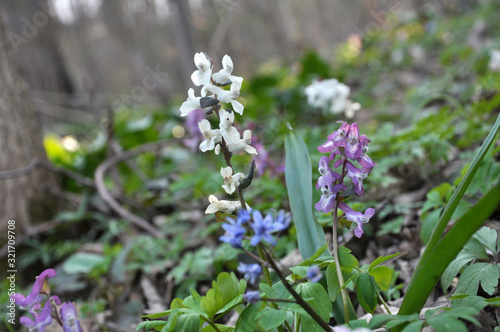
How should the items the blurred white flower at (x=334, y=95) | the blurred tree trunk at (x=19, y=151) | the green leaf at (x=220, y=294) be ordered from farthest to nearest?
the blurred tree trunk at (x=19, y=151) → the blurred white flower at (x=334, y=95) → the green leaf at (x=220, y=294)

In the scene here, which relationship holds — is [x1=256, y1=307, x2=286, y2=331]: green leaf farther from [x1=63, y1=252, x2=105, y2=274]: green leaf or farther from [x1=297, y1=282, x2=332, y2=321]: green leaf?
[x1=63, y1=252, x2=105, y2=274]: green leaf

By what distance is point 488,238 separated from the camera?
36.3 inches

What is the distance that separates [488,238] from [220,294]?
2.18ft

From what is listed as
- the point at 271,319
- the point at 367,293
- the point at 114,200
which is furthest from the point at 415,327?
the point at 114,200

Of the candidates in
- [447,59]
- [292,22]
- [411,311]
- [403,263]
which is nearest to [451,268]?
[411,311]

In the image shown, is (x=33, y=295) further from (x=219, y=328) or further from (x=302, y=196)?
(x=302, y=196)

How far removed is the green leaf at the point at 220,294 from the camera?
2.52 feet

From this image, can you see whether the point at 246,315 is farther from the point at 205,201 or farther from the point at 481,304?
the point at 205,201

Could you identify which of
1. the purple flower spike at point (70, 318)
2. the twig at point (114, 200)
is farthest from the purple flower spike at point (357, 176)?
the twig at point (114, 200)

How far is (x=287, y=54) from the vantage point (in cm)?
1130

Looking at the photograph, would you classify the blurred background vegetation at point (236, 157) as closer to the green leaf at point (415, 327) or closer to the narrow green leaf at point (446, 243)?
the narrow green leaf at point (446, 243)

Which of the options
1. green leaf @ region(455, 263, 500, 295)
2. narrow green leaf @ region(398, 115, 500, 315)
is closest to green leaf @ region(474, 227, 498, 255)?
green leaf @ region(455, 263, 500, 295)

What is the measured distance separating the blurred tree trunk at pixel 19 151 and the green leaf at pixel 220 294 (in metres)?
2.62

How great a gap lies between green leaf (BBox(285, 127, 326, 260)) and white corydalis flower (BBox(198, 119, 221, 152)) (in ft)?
0.89
